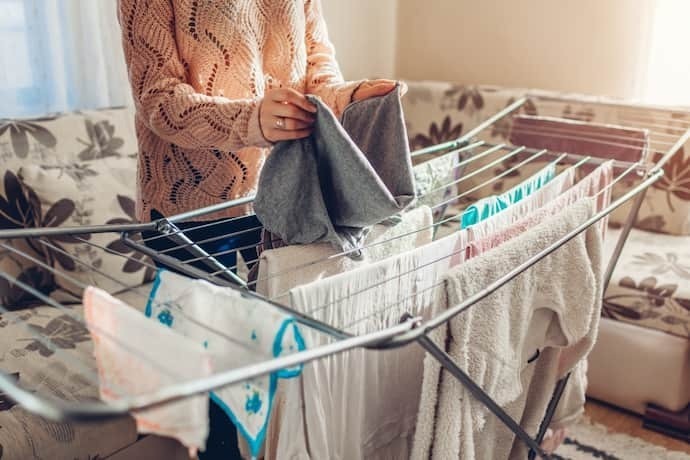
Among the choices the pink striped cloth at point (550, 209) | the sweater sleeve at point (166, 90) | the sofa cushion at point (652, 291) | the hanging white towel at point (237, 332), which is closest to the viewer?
the hanging white towel at point (237, 332)

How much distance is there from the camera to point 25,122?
1.85 m

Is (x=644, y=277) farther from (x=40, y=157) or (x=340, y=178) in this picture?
(x=40, y=157)

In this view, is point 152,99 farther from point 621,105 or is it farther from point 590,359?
point 621,105

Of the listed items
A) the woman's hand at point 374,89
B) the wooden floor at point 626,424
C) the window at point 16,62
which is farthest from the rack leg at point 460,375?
the window at point 16,62

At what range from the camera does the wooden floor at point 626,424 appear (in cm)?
187

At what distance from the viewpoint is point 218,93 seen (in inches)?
46.6

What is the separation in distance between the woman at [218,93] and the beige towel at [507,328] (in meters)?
0.33

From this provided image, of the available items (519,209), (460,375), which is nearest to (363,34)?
(519,209)

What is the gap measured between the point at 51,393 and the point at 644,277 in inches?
62.0

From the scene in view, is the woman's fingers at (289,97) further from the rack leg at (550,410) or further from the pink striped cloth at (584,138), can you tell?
the pink striped cloth at (584,138)

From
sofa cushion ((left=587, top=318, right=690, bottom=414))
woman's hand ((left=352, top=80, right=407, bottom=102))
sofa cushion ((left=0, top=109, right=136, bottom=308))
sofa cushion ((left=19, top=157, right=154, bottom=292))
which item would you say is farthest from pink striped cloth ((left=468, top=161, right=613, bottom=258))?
sofa cushion ((left=0, top=109, right=136, bottom=308))

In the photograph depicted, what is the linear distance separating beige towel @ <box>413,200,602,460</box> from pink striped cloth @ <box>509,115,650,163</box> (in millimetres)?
561

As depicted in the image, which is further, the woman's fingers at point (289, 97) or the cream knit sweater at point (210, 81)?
the cream knit sweater at point (210, 81)

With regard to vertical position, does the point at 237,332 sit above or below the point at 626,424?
above
